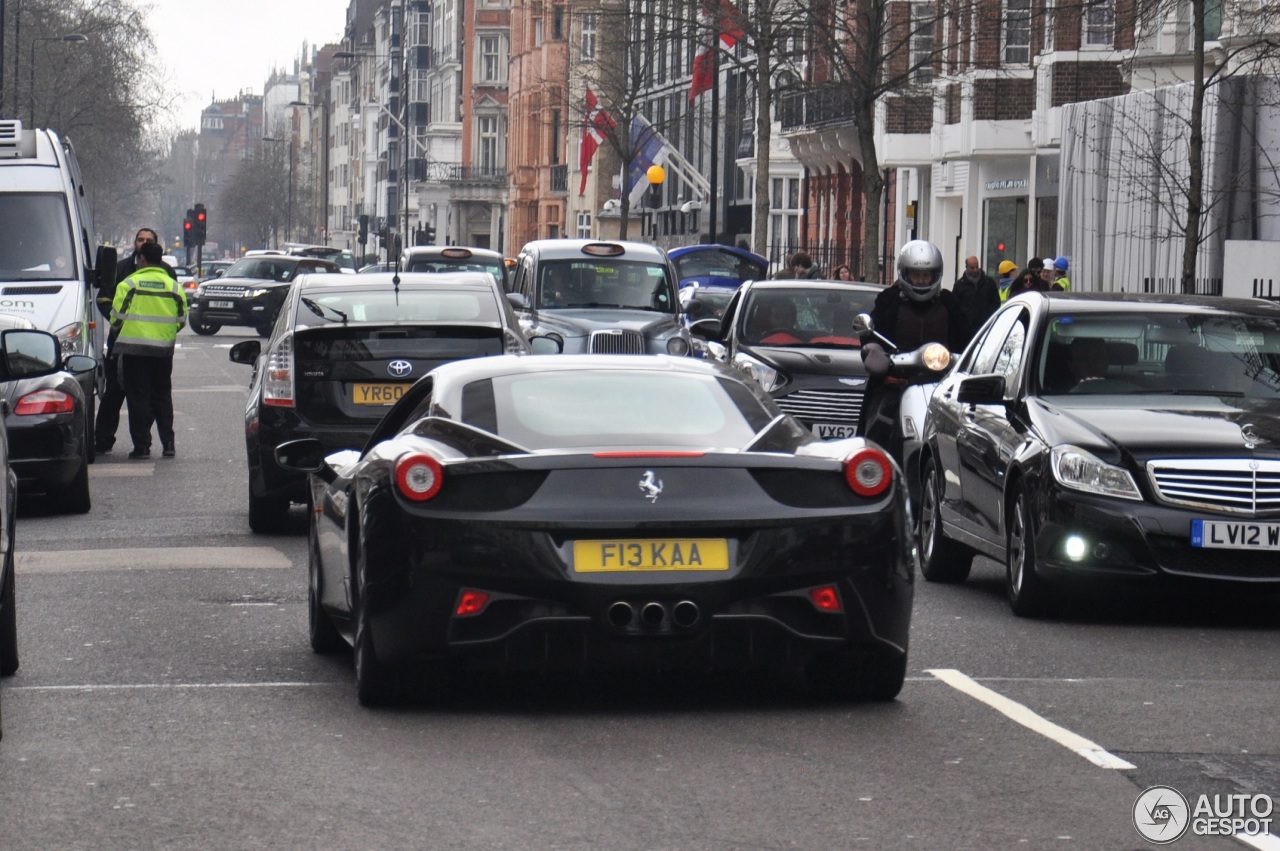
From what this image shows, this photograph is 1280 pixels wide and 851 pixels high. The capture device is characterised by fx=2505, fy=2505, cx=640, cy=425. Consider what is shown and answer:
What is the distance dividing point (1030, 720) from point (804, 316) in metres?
13.0

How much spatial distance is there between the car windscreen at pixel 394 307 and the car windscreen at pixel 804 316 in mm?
5940

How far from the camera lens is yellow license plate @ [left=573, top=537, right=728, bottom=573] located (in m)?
7.76

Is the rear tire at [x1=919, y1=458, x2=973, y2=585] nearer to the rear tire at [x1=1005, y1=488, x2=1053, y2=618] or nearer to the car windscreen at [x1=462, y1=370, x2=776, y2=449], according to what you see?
the rear tire at [x1=1005, y1=488, x2=1053, y2=618]

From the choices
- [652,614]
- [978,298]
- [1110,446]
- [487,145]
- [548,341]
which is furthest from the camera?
[487,145]

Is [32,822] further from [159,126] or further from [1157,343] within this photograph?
[159,126]

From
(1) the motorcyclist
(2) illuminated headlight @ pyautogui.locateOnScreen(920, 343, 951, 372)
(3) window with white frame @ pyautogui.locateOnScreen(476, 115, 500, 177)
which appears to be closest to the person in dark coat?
(1) the motorcyclist

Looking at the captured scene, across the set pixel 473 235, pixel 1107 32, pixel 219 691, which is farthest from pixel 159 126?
pixel 219 691

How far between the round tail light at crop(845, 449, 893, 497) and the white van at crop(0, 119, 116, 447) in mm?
12261

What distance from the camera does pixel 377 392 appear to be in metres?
14.5

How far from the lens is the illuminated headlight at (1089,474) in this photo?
34.6ft

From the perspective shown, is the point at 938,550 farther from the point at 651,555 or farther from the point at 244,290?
the point at 244,290

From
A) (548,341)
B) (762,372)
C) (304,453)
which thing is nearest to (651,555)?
(304,453)

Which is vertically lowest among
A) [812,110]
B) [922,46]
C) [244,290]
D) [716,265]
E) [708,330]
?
[244,290]

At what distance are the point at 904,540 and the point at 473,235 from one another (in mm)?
121895
